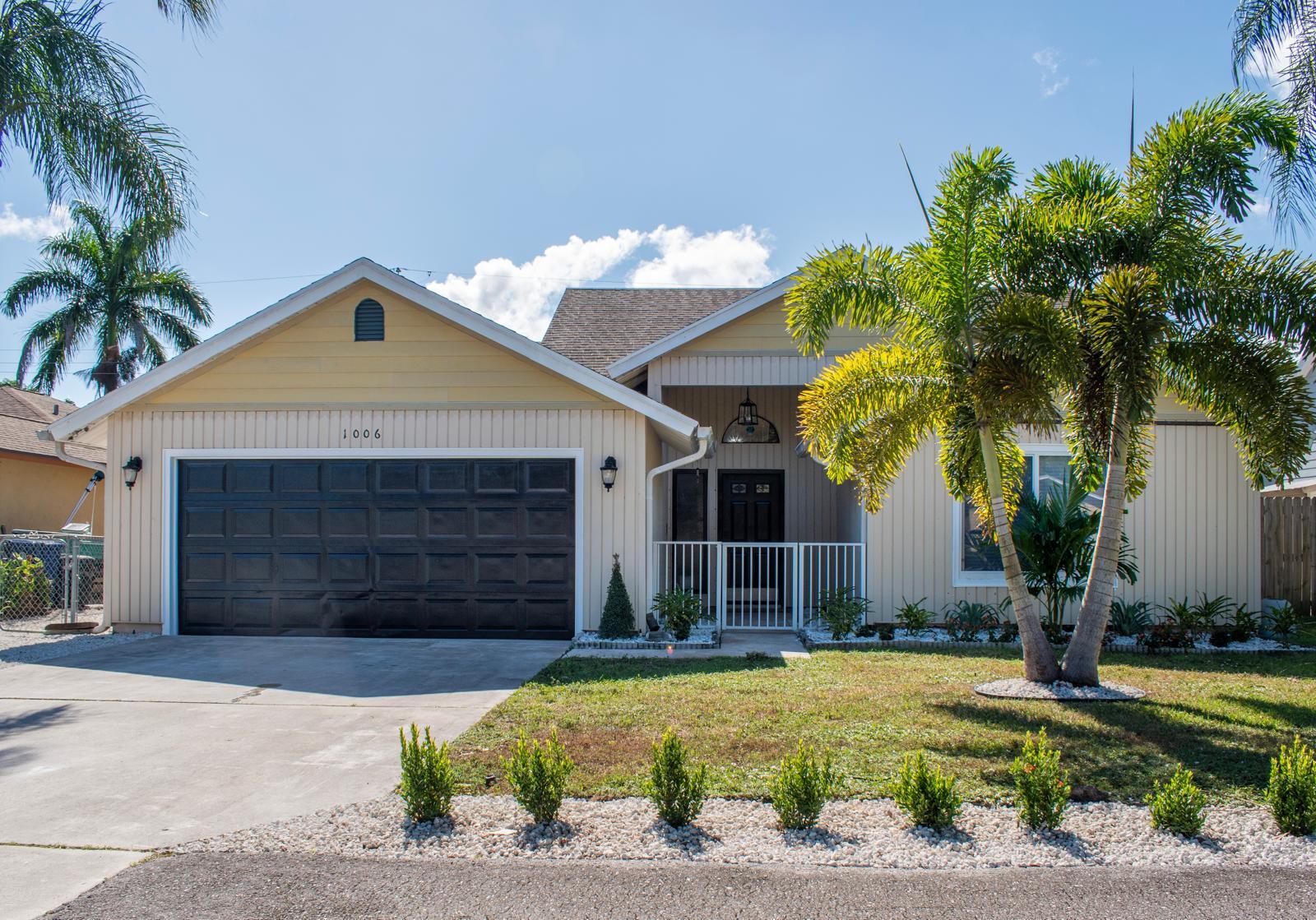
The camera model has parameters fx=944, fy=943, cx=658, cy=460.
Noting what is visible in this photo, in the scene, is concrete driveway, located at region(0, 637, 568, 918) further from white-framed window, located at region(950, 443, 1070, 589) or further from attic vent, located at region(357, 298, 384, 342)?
white-framed window, located at region(950, 443, 1070, 589)

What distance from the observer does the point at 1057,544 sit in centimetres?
1024

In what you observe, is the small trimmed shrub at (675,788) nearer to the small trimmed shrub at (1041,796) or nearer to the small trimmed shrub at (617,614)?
the small trimmed shrub at (1041,796)

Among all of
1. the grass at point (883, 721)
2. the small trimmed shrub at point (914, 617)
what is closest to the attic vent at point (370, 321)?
the grass at point (883, 721)

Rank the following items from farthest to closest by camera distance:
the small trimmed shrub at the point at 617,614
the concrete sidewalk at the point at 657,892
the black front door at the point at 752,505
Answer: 1. the black front door at the point at 752,505
2. the small trimmed shrub at the point at 617,614
3. the concrete sidewalk at the point at 657,892

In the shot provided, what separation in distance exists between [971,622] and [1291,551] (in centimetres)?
615

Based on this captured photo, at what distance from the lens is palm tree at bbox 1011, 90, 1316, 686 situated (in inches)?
275

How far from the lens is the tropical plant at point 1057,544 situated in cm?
1022

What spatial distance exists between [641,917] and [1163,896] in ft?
6.91

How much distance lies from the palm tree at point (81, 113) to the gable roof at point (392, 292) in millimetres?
2441

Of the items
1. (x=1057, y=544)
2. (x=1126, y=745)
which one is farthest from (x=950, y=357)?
(x=1057, y=544)

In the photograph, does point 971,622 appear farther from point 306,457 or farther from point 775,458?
point 306,457

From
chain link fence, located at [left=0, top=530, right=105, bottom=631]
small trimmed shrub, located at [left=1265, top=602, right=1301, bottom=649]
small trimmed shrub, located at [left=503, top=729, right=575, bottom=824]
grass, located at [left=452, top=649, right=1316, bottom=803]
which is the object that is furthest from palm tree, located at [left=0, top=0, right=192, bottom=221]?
small trimmed shrub, located at [left=1265, top=602, right=1301, bottom=649]

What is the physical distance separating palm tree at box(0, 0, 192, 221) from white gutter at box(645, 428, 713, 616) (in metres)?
7.10

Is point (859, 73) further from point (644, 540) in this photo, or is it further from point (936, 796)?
point (936, 796)
